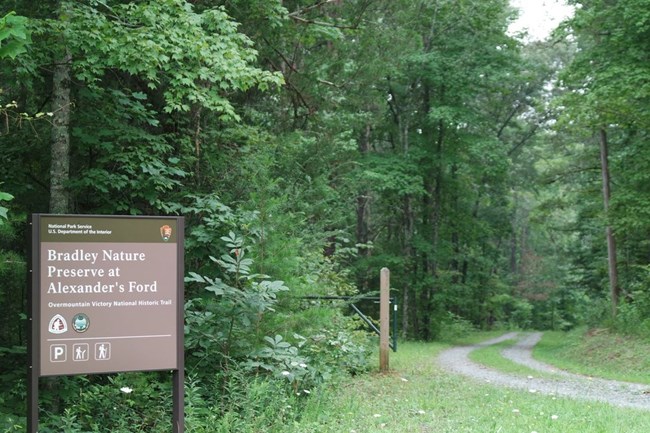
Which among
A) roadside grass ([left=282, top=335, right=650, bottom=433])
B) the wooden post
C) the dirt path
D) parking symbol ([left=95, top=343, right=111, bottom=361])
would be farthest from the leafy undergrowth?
parking symbol ([left=95, top=343, right=111, bottom=361])

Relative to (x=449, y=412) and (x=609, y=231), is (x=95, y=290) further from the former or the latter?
(x=609, y=231)

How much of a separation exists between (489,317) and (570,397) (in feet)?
128

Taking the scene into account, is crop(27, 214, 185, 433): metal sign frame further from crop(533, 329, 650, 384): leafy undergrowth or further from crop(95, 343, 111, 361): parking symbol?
crop(533, 329, 650, 384): leafy undergrowth

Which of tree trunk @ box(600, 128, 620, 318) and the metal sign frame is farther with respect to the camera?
tree trunk @ box(600, 128, 620, 318)

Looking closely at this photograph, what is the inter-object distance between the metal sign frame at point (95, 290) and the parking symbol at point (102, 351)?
0.10 metres

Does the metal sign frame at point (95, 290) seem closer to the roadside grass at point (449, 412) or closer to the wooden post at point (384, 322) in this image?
the roadside grass at point (449, 412)

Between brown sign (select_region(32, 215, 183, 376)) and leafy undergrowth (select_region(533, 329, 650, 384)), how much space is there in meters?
10.1

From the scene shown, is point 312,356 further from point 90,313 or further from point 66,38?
point 66,38

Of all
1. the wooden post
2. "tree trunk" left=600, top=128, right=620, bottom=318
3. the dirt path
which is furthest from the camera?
"tree trunk" left=600, top=128, right=620, bottom=318

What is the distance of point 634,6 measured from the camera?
17.2 m

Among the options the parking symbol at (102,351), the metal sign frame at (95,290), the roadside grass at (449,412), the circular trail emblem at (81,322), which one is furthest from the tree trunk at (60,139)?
the roadside grass at (449,412)

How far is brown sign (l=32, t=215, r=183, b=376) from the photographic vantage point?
4715 millimetres

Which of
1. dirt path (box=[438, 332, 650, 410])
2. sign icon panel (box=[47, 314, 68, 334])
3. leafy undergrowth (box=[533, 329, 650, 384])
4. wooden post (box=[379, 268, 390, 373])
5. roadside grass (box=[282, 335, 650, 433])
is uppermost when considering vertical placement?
sign icon panel (box=[47, 314, 68, 334])

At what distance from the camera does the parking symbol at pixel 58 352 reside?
470cm
